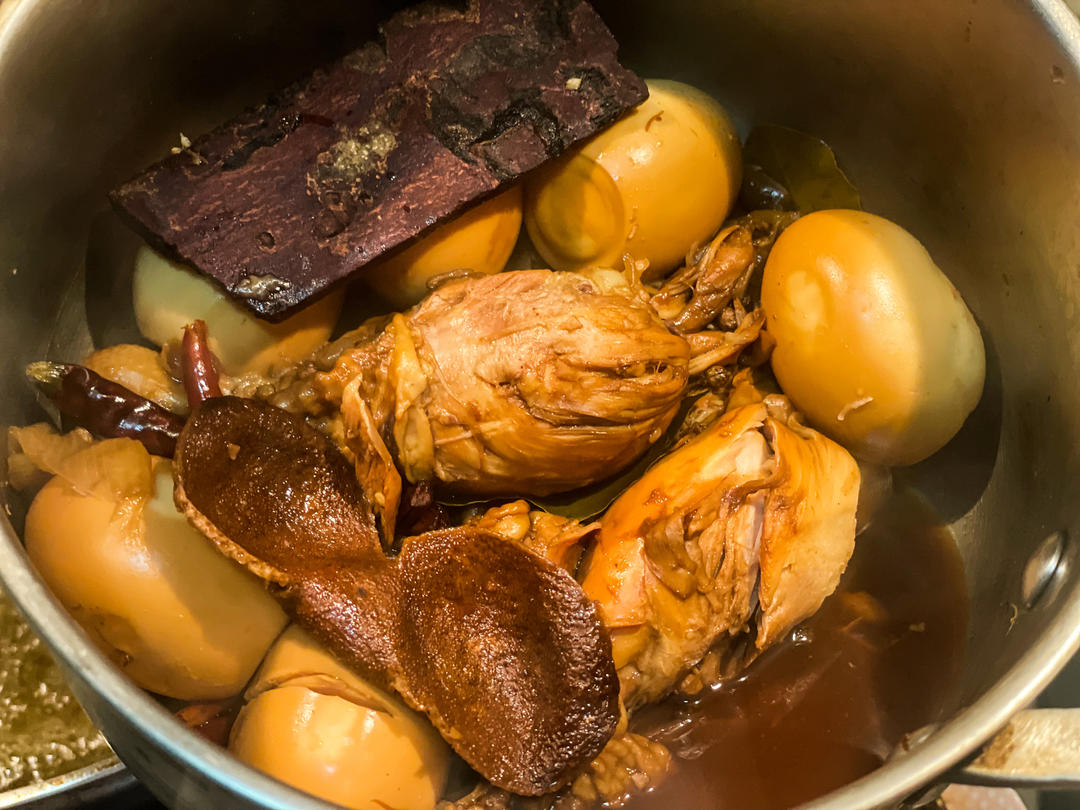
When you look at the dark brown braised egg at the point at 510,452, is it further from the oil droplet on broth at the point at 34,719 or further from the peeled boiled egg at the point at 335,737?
the oil droplet on broth at the point at 34,719

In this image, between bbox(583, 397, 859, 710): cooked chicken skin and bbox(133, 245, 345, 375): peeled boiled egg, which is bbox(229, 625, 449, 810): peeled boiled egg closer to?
bbox(583, 397, 859, 710): cooked chicken skin

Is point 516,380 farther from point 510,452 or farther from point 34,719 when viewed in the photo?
point 34,719

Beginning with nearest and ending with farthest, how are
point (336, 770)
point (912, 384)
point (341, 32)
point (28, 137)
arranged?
point (336, 770) → point (28, 137) → point (912, 384) → point (341, 32)

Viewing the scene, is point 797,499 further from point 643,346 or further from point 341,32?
point 341,32

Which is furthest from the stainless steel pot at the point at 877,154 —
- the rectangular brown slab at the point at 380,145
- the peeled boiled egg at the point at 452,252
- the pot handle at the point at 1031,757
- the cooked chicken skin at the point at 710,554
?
the peeled boiled egg at the point at 452,252

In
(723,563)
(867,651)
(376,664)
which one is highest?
(376,664)

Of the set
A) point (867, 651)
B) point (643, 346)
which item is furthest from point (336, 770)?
point (867, 651)

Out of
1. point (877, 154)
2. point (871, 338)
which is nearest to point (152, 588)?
point (871, 338)
